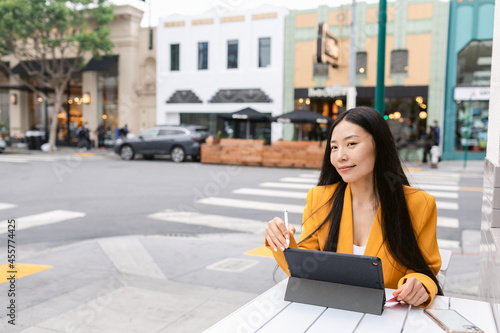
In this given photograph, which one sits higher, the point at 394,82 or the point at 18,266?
the point at 394,82

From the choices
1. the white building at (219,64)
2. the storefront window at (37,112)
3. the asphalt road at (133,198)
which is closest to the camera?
the asphalt road at (133,198)

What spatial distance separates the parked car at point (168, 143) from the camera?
19719 millimetres

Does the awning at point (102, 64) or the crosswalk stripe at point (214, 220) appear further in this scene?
the awning at point (102, 64)

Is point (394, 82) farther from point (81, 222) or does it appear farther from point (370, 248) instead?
point (370, 248)

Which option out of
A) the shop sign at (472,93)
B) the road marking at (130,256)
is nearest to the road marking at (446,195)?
the road marking at (130,256)

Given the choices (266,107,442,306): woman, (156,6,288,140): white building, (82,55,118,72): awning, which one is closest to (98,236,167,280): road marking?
(266,107,442,306): woman

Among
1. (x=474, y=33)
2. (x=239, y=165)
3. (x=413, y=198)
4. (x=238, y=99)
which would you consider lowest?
(x=239, y=165)

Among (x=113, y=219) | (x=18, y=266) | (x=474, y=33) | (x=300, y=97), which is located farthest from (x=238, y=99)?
(x=18, y=266)

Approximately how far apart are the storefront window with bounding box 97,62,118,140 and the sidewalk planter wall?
1229cm

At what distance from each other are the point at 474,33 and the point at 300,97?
8.77m

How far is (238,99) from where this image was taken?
26188 millimetres

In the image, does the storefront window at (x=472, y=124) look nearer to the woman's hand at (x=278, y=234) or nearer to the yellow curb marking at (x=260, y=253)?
the yellow curb marking at (x=260, y=253)

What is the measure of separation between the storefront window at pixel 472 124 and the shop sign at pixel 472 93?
226 mm

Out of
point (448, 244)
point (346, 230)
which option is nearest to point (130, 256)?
point (346, 230)
